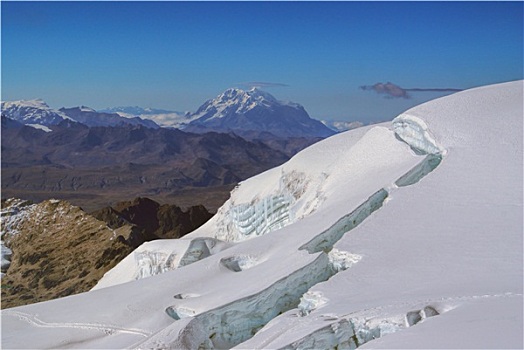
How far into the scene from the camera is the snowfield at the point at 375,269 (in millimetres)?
13750

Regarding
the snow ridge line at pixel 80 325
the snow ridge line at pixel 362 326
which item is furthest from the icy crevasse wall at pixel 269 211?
the snow ridge line at pixel 362 326

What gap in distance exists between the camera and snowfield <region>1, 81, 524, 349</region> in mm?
13750

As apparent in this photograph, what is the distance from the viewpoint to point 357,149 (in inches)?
1217

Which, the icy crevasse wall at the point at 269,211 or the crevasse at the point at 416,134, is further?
the icy crevasse wall at the point at 269,211

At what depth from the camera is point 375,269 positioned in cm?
1698

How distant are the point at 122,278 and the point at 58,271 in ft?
65.0

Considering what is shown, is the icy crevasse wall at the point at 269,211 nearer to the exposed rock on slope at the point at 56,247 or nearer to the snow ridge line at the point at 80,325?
the snow ridge line at the point at 80,325

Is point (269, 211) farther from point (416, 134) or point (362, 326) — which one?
point (362, 326)

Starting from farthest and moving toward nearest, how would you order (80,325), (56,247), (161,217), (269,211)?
1. (161,217)
2. (56,247)
3. (269,211)
4. (80,325)

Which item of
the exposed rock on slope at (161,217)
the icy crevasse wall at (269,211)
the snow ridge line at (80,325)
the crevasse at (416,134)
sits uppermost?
the crevasse at (416,134)

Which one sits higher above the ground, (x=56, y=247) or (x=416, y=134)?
(x=416, y=134)

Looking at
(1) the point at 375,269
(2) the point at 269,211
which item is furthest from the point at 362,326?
(2) the point at 269,211

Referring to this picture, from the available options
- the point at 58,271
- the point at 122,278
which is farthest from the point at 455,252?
the point at 58,271

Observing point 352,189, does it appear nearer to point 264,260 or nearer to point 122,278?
point 264,260
